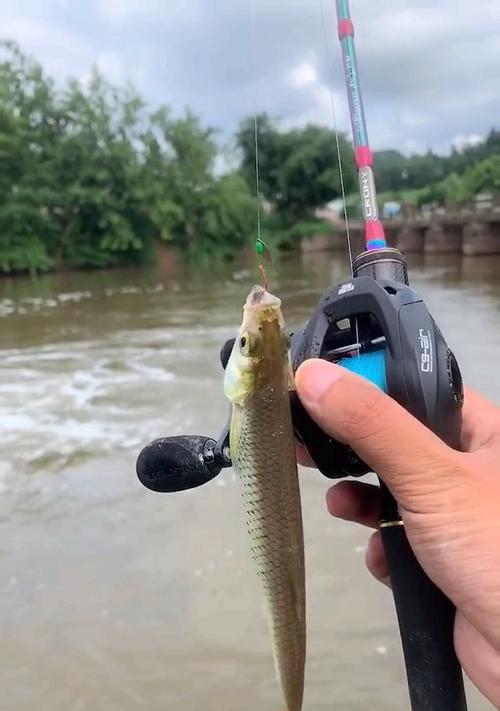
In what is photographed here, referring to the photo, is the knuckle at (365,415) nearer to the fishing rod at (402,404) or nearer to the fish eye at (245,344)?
the fishing rod at (402,404)

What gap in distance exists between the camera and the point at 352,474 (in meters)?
1.58

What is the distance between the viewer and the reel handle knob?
5.19ft

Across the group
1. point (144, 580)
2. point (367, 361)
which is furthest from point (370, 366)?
point (144, 580)

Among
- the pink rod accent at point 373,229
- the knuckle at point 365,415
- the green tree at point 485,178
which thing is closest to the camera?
the knuckle at point 365,415

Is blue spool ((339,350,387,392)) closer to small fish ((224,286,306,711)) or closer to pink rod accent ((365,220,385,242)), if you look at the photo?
small fish ((224,286,306,711))

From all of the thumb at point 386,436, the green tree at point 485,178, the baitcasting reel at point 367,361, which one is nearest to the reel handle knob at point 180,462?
the baitcasting reel at point 367,361

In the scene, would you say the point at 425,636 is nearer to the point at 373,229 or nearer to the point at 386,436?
the point at 386,436

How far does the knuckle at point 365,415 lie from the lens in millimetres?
1303

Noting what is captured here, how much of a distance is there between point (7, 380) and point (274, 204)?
45222mm

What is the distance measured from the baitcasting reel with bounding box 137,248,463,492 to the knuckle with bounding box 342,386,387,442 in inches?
3.6

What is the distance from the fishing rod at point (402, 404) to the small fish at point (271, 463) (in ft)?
0.30

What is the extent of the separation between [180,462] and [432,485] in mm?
582

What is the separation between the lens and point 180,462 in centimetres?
159

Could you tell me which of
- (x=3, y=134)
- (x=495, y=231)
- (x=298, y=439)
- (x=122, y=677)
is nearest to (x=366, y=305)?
(x=298, y=439)
